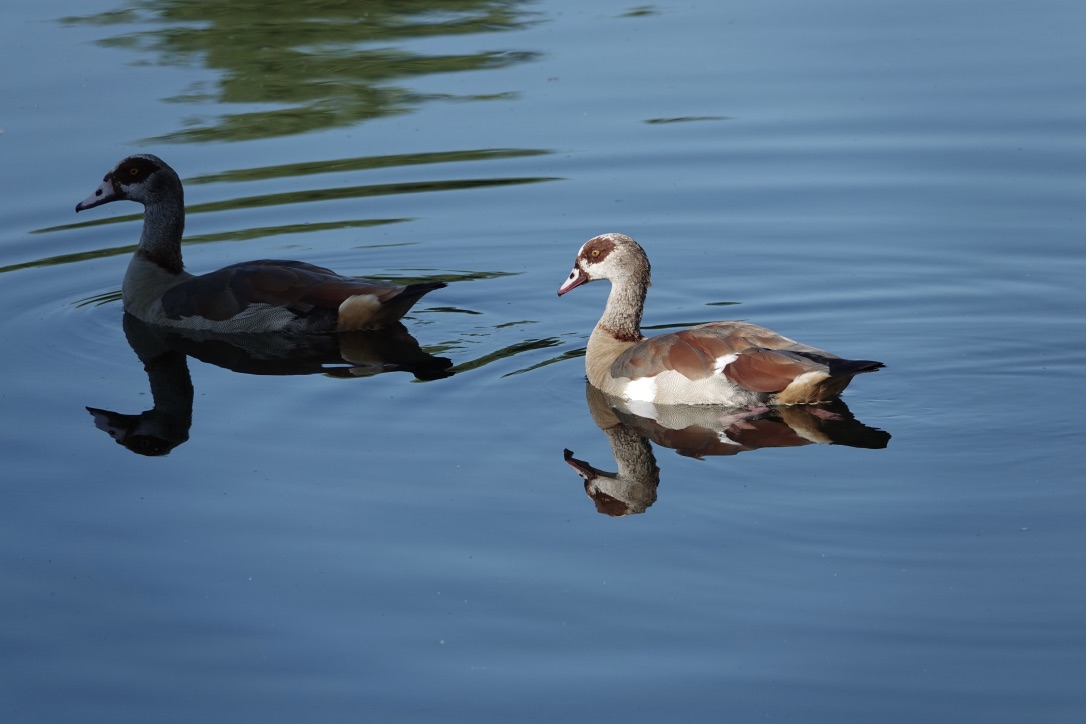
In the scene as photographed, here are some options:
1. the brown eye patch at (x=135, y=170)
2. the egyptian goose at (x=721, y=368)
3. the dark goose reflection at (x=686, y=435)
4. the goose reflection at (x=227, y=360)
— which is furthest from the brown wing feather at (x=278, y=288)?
the dark goose reflection at (x=686, y=435)

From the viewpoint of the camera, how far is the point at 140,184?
12164mm

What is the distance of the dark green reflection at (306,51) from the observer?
16188mm

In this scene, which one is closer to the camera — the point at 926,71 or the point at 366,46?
the point at 926,71

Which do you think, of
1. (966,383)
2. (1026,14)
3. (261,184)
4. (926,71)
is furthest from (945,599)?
(1026,14)

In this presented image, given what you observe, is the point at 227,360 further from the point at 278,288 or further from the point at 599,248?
the point at 599,248

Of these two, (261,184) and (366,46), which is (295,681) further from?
(366,46)

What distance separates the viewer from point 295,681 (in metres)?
6.06

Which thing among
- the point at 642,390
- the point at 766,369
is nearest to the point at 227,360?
the point at 642,390

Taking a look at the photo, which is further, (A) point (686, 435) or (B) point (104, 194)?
(B) point (104, 194)

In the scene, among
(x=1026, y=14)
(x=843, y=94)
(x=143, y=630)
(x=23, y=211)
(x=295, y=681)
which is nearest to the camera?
(x=295, y=681)

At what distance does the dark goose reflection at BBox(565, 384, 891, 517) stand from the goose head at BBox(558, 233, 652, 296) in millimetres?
966

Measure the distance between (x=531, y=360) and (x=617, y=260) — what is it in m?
0.88

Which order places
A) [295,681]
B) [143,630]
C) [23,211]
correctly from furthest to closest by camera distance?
[23,211] → [143,630] → [295,681]

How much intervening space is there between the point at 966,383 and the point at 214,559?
4.73 metres
